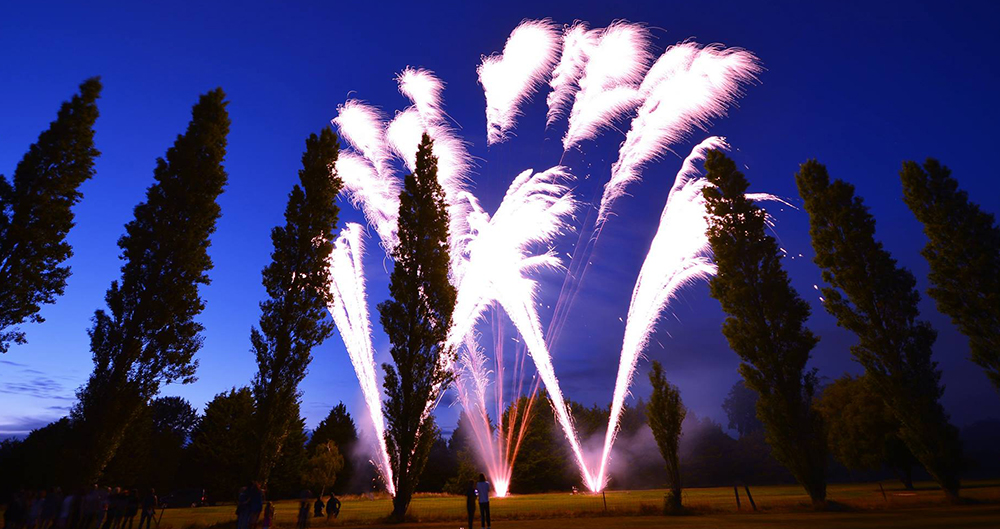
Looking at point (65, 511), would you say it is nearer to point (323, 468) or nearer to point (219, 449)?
point (323, 468)

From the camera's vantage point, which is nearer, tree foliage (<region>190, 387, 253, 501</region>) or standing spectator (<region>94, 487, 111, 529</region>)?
standing spectator (<region>94, 487, 111, 529</region>)

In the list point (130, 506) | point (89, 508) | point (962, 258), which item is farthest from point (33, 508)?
point (962, 258)

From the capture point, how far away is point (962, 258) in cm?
2450

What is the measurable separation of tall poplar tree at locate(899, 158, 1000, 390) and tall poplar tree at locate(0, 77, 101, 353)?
138 ft

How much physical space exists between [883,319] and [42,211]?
40.6 m

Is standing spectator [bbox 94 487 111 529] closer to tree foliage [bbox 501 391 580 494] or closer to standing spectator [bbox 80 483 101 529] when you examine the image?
standing spectator [bbox 80 483 101 529]

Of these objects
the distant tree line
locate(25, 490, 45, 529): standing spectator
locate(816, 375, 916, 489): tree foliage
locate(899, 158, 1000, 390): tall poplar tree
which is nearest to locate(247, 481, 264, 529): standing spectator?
the distant tree line

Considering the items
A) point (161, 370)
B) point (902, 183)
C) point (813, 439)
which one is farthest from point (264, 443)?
point (902, 183)

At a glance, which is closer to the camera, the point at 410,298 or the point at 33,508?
the point at 33,508

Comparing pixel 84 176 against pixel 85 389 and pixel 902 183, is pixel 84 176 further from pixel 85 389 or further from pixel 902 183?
pixel 902 183

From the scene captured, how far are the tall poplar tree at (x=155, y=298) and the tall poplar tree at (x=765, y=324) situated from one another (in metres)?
26.1

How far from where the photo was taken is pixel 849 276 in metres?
26.1

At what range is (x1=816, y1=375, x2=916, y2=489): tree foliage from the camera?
40.4 meters

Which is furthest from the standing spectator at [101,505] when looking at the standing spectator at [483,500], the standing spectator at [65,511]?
the standing spectator at [483,500]
